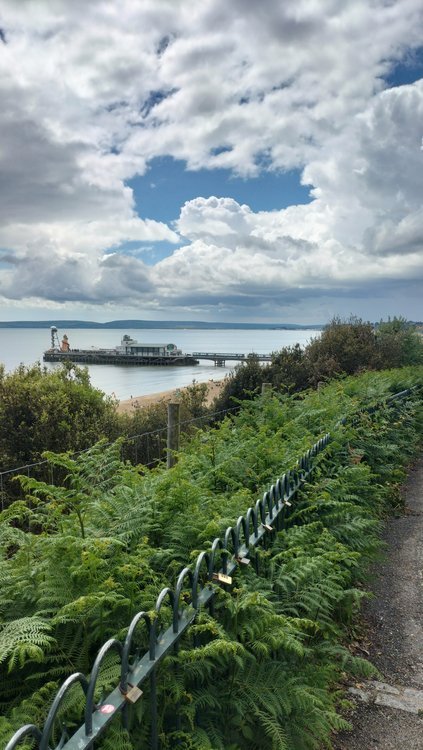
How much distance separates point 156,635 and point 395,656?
8.75 feet

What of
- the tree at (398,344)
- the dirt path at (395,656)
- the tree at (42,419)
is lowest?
the dirt path at (395,656)

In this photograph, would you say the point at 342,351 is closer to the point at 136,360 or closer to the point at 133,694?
the point at 133,694

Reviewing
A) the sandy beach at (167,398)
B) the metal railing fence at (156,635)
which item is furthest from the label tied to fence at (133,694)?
the sandy beach at (167,398)

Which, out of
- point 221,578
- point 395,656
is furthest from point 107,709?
point 395,656

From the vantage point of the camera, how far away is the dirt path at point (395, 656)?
10.4 feet

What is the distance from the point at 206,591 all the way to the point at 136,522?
56 cm

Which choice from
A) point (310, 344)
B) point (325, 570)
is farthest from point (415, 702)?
point (310, 344)

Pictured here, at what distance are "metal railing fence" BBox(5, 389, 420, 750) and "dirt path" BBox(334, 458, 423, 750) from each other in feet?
3.93

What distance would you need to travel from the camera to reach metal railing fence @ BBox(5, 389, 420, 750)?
1603 millimetres

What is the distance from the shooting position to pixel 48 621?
2162 mm

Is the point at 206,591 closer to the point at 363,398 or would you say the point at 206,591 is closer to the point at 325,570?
the point at 325,570

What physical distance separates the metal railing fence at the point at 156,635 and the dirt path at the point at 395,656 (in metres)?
1.20

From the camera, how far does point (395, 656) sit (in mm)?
4000

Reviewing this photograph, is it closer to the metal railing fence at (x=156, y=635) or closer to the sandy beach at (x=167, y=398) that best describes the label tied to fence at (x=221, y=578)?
the metal railing fence at (x=156, y=635)
